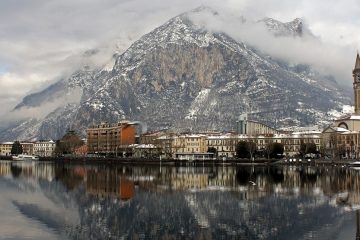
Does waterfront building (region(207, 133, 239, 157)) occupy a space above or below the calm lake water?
above

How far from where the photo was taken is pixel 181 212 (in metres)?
41.0

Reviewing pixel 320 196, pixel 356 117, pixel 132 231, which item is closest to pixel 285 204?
pixel 320 196

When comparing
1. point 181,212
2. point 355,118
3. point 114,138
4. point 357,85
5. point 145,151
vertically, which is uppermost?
point 357,85

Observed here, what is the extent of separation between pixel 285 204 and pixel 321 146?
112506 millimetres

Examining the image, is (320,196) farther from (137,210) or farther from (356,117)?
(356,117)

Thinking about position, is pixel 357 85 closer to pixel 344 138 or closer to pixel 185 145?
pixel 344 138

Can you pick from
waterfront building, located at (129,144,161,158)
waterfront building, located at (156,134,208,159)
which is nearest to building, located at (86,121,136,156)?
waterfront building, located at (129,144,161,158)

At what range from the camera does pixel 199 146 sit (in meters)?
164

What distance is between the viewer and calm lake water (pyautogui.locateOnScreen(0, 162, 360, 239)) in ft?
110

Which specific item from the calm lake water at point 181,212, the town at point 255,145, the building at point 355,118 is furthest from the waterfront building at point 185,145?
the calm lake water at point 181,212

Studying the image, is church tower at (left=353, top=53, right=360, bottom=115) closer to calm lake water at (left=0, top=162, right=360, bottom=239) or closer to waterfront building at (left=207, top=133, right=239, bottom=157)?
waterfront building at (left=207, top=133, right=239, bottom=157)

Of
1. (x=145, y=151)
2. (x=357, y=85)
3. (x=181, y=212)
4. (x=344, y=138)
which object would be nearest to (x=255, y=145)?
(x=344, y=138)

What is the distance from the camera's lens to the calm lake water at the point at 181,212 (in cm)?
3344

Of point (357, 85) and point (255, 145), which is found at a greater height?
point (357, 85)
